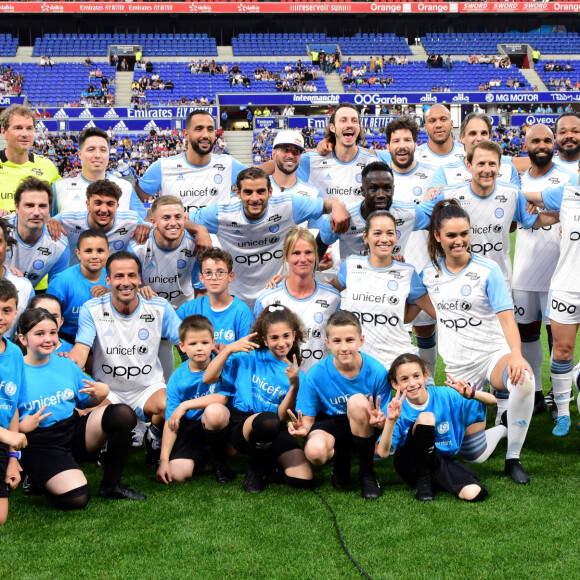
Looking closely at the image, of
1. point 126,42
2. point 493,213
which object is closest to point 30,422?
point 493,213

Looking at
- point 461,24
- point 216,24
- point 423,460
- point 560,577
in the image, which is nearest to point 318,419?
point 423,460

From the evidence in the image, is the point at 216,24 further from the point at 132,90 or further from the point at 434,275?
the point at 434,275

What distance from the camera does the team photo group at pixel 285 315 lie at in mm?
4055

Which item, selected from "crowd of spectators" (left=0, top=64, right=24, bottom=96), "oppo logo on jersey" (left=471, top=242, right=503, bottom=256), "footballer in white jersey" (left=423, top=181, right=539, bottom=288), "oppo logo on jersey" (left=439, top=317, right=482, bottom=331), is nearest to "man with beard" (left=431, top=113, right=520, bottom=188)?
"footballer in white jersey" (left=423, top=181, right=539, bottom=288)

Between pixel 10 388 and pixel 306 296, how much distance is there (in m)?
1.97

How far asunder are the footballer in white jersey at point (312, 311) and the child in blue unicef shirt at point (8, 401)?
1.58 metres

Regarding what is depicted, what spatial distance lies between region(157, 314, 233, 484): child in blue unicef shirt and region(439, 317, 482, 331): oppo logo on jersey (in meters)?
1.51

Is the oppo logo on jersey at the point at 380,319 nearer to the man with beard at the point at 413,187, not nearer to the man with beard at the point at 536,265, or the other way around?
the man with beard at the point at 413,187

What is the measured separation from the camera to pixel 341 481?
4199 mm

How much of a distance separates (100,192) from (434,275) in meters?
2.49

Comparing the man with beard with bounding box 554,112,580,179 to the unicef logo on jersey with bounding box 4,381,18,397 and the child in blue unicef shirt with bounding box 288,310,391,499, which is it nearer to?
the child in blue unicef shirt with bounding box 288,310,391,499

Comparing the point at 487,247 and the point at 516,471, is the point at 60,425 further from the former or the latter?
the point at 487,247

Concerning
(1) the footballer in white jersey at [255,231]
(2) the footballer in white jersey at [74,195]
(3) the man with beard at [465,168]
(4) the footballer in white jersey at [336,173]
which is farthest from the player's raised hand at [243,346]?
(3) the man with beard at [465,168]

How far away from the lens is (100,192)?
511 centimetres
